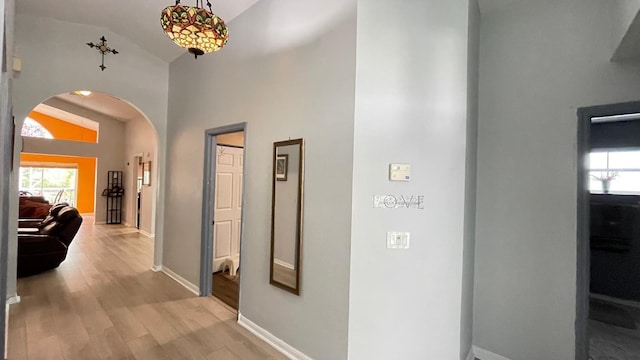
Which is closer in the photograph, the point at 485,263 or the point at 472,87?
the point at 472,87

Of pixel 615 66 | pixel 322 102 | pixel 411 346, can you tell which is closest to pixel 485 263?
pixel 411 346

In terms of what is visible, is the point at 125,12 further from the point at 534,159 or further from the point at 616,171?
the point at 616,171

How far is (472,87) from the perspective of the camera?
8.01 ft

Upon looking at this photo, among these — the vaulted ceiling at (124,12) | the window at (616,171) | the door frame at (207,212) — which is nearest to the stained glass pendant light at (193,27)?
the vaulted ceiling at (124,12)

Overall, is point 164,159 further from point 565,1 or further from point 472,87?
point 565,1

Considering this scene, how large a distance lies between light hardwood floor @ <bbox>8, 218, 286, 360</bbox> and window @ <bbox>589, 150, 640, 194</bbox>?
195 inches

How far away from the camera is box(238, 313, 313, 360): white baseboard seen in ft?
8.25

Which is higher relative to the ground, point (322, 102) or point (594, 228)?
point (322, 102)

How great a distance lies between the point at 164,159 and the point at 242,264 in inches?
106

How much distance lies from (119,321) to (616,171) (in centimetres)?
653

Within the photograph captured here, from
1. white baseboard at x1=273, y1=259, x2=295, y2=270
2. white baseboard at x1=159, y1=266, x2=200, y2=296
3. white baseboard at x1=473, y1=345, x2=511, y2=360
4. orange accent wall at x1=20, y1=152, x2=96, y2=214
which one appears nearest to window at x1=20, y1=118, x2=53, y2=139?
orange accent wall at x1=20, y1=152, x2=96, y2=214

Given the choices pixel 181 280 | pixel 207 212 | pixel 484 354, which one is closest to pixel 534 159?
pixel 484 354

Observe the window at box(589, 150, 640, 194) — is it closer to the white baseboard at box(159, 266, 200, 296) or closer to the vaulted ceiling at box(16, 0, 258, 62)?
the vaulted ceiling at box(16, 0, 258, 62)

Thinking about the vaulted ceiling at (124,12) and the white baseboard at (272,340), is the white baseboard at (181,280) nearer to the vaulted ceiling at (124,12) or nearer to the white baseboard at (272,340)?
the white baseboard at (272,340)
